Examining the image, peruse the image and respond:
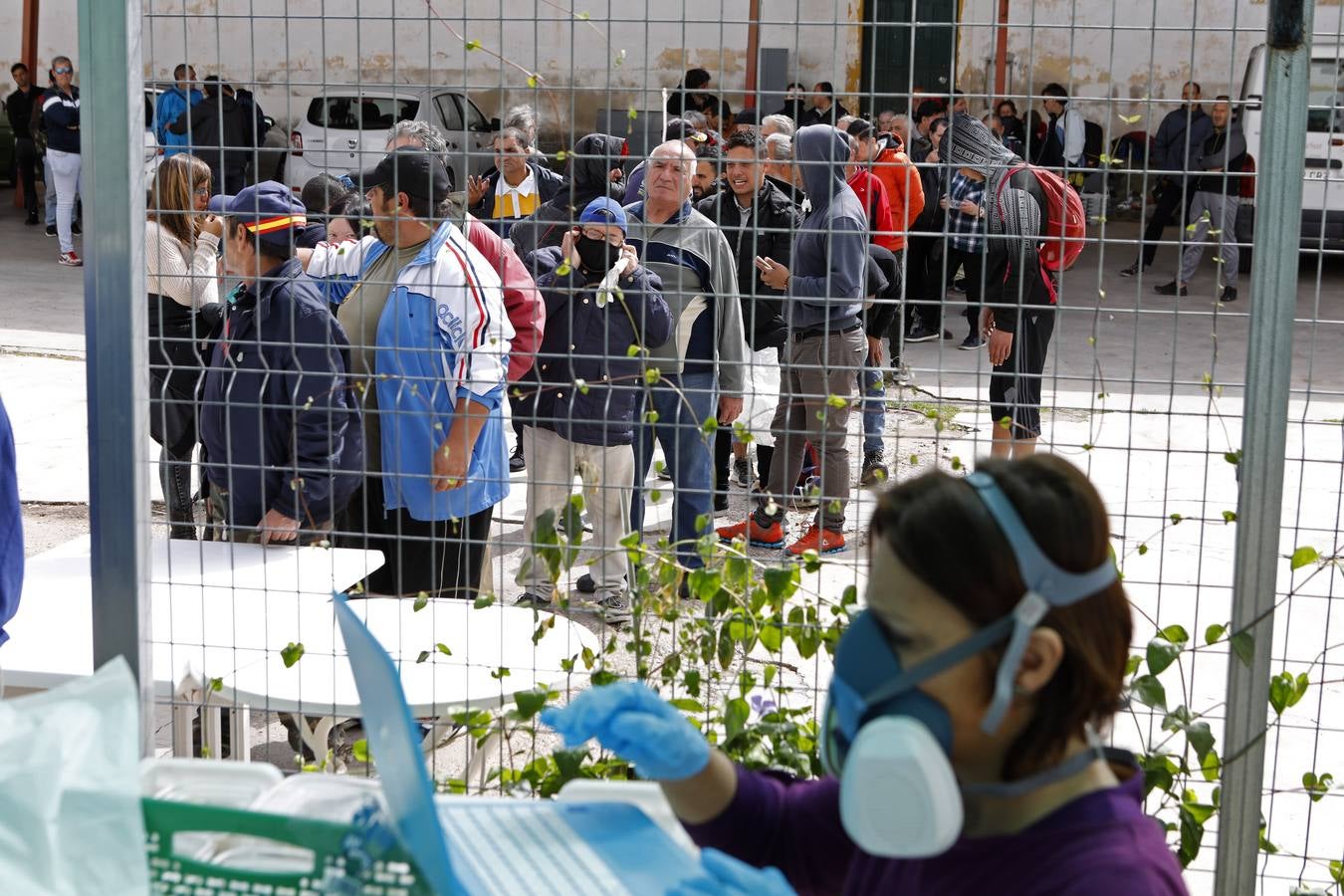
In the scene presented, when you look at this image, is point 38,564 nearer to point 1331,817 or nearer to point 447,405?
point 447,405

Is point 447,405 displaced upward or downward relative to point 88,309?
downward

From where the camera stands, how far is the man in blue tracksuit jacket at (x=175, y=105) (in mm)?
3117

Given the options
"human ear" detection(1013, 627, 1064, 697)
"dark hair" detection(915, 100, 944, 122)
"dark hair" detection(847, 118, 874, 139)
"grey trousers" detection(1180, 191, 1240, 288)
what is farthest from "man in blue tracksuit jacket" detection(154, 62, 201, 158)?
"dark hair" detection(915, 100, 944, 122)

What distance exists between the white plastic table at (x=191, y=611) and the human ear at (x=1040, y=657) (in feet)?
7.21

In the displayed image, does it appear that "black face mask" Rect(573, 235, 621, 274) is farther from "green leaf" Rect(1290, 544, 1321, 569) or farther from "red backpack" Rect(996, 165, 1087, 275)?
"green leaf" Rect(1290, 544, 1321, 569)

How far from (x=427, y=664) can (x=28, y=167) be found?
17.2 metres

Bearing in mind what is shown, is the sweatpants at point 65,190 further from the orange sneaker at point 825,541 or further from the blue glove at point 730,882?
the blue glove at point 730,882

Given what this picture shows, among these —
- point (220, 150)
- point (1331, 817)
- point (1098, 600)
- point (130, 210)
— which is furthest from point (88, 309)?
point (1331, 817)

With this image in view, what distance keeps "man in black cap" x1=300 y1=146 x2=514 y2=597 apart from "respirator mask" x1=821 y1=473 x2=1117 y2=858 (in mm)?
2098

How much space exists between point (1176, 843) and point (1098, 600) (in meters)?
1.96

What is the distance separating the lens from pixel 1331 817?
421cm

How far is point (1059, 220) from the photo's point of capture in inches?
203

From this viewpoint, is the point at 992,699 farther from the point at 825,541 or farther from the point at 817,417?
the point at 825,541

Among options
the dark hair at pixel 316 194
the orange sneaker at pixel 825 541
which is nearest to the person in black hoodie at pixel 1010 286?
the orange sneaker at pixel 825 541
